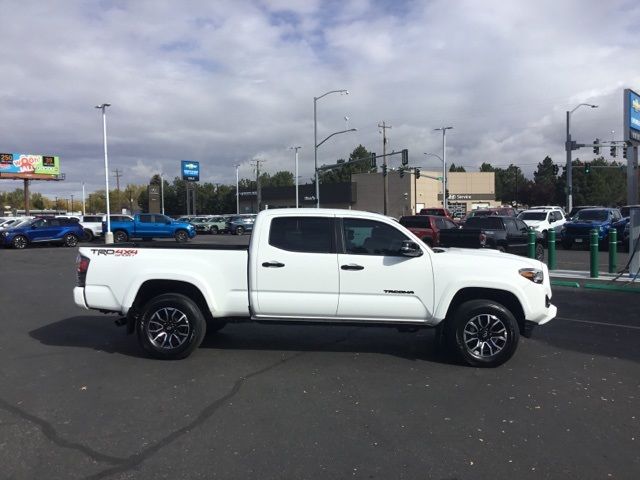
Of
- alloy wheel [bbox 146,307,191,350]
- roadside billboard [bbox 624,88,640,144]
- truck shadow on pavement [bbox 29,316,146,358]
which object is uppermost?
roadside billboard [bbox 624,88,640,144]

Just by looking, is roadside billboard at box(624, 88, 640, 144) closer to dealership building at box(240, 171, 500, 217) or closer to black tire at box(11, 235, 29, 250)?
black tire at box(11, 235, 29, 250)

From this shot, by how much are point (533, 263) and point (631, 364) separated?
5.20 feet

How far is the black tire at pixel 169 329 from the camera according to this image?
21.1 feet

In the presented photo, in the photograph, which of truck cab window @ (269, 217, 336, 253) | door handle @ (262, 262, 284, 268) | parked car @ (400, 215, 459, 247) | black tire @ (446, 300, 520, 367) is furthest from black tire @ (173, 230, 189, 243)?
black tire @ (446, 300, 520, 367)

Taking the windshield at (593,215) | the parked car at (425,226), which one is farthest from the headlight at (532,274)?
the windshield at (593,215)

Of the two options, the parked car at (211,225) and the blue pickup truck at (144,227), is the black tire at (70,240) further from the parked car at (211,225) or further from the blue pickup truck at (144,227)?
the parked car at (211,225)

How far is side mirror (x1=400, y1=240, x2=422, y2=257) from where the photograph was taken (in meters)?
6.24

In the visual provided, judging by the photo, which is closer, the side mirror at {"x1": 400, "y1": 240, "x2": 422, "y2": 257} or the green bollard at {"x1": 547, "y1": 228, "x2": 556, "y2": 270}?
the side mirror at {"x1": 400, "y1": 240, "x2": 422, "y2": 257}

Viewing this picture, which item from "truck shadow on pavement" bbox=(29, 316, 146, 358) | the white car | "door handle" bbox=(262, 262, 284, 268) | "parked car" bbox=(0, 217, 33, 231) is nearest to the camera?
"door handle" bbox=(262, 262, 284, 268)

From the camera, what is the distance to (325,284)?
6324 millimetres

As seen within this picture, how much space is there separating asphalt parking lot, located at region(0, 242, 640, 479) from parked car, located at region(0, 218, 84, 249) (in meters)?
22.7

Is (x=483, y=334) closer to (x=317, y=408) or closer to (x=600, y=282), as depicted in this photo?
(x=317, y=408)

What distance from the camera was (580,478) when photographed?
12.0 feet

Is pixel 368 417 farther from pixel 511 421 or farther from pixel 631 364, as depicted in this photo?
pixel 631 364
